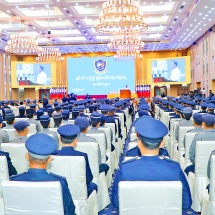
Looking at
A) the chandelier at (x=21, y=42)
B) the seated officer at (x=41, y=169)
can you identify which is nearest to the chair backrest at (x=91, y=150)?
the seated officer at (x=41, y=169)

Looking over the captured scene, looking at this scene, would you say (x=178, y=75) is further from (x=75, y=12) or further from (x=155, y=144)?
(x=155, y=144)

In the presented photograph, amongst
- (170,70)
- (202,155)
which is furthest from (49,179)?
(170,70)

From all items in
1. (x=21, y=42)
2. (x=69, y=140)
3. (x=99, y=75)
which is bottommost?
(x=69, y=140)

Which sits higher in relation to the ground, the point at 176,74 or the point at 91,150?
the point at 176,74

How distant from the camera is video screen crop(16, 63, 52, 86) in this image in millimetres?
33812

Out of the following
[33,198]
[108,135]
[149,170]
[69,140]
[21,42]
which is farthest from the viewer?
[21,42]

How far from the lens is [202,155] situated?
4.12 meters

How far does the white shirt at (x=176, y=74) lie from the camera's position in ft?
103

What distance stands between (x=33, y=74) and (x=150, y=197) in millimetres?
32816

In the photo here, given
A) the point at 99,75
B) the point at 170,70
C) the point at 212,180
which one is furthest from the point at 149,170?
the point at 99,75

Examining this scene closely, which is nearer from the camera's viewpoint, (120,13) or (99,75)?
(120,13)

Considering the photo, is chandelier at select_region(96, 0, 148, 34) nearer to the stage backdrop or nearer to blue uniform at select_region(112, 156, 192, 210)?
blue uniform at select_region(112, 156, 192, 210)

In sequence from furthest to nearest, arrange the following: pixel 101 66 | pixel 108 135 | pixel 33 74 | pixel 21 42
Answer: pixel 33 74 → pixel 101 66 → pixel 21 42 → pixel 108 135

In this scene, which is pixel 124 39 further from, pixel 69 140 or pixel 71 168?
pixel 71 168
